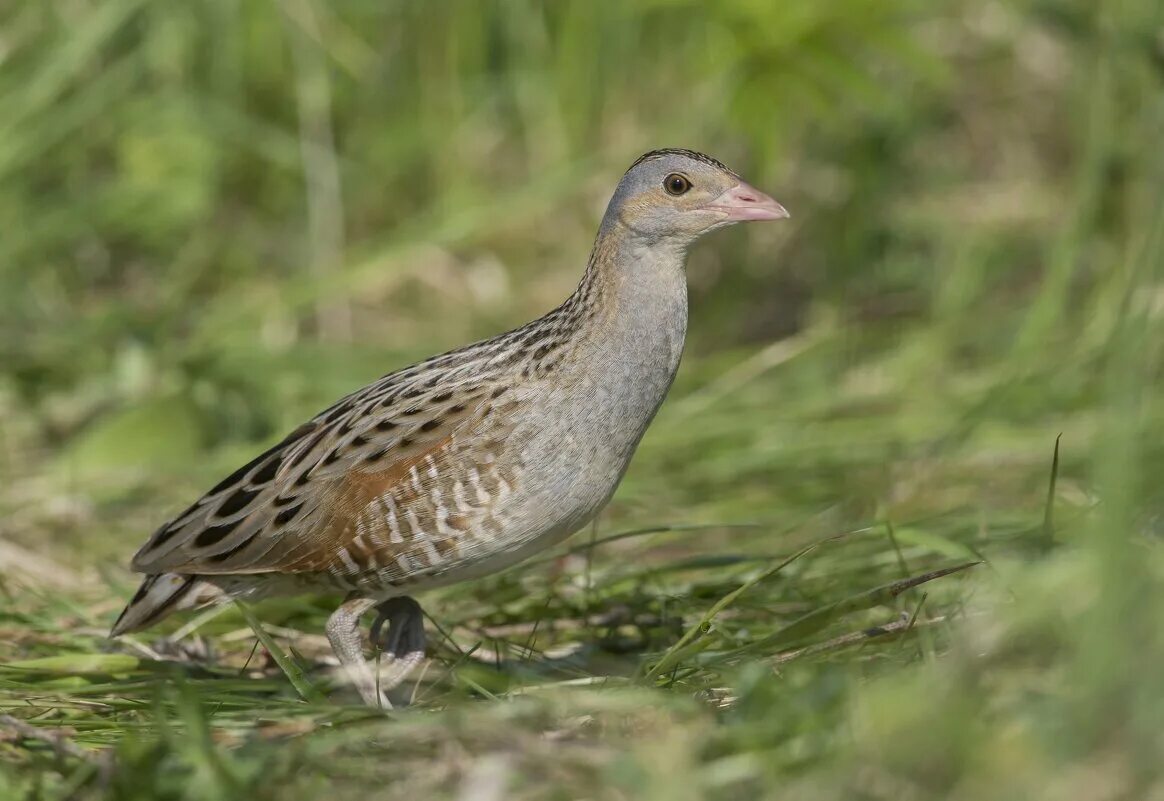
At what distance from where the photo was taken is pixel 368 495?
4.05 metres

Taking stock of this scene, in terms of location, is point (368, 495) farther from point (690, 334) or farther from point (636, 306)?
point (690, 334)

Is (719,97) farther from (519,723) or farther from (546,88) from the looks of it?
(519,723)

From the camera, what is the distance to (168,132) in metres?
7.62

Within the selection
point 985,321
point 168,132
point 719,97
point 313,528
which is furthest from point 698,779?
point 168,132

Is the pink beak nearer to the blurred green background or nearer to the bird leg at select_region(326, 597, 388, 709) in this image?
the blurred green background

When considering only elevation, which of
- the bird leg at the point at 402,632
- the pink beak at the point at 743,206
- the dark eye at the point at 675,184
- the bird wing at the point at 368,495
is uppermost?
the dark eye at the point at 675,184

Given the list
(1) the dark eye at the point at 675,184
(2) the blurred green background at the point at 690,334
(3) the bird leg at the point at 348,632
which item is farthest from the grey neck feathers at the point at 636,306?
(3) the bird leg at the point at 348,632

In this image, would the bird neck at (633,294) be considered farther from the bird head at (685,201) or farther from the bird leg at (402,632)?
the bird leg at (402,632)

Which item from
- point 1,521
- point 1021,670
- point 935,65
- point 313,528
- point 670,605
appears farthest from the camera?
point 935,65

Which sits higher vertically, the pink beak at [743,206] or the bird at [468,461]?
the pink beak at [743,206]

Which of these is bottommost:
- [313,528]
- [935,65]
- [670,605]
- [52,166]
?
[670,605]

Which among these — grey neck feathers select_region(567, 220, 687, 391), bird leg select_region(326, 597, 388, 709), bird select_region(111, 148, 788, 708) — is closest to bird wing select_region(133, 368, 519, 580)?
bird select_region(111, 148, 788, 708)

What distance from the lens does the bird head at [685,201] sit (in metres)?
4.09

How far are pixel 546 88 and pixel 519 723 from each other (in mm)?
5060
